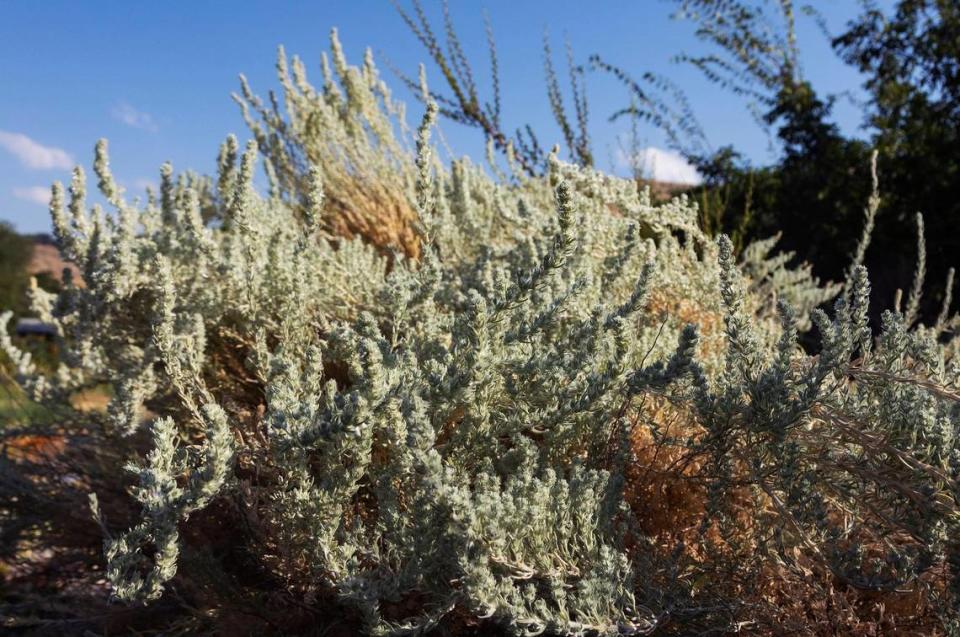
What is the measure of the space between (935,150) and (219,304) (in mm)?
5962

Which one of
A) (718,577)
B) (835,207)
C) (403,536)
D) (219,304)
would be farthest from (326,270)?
(835,207)

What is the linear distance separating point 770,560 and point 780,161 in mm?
6474

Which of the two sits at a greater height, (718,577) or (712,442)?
(712,442)

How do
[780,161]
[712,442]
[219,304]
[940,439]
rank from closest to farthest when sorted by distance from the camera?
[940,439] < [712,442] < [219,304] < [780,161]

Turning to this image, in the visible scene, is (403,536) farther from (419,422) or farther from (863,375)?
(863,375)

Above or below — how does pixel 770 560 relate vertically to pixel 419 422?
below

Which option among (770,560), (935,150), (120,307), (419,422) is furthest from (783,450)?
(935,150)

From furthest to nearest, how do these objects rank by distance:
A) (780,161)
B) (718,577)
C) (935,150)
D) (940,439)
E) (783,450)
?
(780,161)
(935,150)
(718,577)
(783,450)
(940,439)

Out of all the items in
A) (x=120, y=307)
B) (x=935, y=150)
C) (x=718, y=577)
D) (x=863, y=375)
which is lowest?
(x=718, y=577)

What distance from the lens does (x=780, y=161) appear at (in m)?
7.06

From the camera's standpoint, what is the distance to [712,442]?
1.29 metres

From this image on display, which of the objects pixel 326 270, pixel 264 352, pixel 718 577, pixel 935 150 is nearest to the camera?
pixel 718 577

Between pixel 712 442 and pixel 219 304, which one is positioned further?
pixel 219 304

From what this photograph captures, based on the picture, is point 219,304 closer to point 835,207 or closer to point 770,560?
point 770,560
